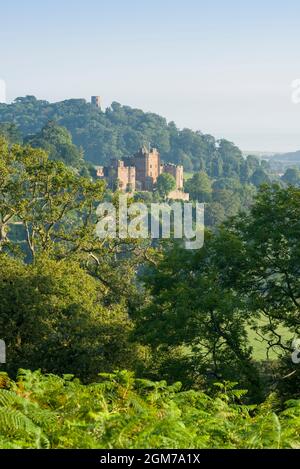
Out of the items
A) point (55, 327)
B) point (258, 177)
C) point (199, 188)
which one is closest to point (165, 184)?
point (199, 188)

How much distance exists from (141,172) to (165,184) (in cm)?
1051

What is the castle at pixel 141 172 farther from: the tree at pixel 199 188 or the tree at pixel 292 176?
the tree at pixel 292 176

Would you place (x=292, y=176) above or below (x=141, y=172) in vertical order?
below

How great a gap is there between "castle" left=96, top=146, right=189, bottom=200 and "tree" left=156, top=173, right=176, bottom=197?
91cm

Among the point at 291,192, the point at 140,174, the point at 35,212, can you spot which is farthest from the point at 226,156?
the point at 291,192

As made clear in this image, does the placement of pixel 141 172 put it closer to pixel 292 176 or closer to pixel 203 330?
pixel 292 176

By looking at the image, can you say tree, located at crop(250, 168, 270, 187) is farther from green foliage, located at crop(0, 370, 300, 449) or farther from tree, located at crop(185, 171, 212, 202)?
green foliage, located at crop(0, 370, 300, 449)

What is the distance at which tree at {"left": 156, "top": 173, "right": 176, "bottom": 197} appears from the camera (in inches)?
4970

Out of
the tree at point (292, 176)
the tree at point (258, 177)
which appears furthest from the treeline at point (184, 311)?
the tree at point (292, 176)

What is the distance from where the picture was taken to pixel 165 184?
126812 millimetres

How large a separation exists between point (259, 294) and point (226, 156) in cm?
16852

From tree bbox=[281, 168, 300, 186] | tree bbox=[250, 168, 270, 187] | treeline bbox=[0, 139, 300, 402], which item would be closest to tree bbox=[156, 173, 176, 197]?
tree bbox=[250, 168, 270, 187]

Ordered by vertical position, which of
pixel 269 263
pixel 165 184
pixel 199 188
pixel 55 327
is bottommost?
pixel 55 327
